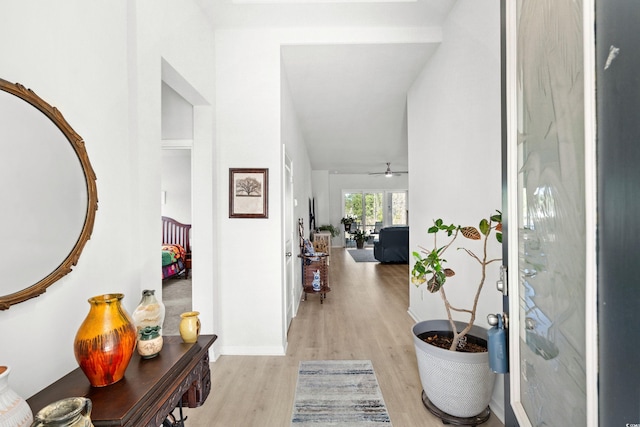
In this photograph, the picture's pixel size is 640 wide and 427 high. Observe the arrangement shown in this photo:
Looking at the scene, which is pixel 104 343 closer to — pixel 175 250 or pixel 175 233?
pixel 175 250

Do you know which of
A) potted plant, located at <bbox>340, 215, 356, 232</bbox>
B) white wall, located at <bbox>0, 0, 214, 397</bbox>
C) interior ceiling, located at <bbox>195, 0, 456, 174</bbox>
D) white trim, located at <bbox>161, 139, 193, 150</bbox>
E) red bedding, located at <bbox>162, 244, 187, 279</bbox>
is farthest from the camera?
potted plant, located at <bbox>340, 215, 356, 232</bbox>

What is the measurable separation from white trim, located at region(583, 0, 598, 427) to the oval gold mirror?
157 centimetres

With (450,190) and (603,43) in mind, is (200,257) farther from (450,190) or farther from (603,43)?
(603,43)

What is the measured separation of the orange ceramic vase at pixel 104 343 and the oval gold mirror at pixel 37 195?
0.25 meters

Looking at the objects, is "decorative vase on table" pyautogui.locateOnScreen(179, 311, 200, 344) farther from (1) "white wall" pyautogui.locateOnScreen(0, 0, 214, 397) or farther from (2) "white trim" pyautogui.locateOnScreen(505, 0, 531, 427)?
(2) "white trim" pyautogui.locateOnScreen(505, 0, 531, 427)

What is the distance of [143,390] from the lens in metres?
0.97

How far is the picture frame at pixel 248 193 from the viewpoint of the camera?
111 inches

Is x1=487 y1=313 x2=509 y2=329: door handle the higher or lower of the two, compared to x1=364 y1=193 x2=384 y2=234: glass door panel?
lower

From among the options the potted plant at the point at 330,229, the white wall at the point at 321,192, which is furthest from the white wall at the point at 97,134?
the white wall at the point at 321,192

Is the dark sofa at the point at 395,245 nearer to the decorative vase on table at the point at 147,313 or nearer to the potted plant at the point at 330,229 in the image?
the potted plant at the point at 330,229

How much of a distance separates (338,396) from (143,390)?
152 centimetres

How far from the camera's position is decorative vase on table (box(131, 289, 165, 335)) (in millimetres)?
1297

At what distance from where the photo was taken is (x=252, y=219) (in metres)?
2.83

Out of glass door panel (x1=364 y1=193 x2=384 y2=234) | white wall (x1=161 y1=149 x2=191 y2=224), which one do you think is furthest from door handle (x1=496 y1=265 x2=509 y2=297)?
glass door panel (x1=364 y1=193 x2=384 y2=234)
